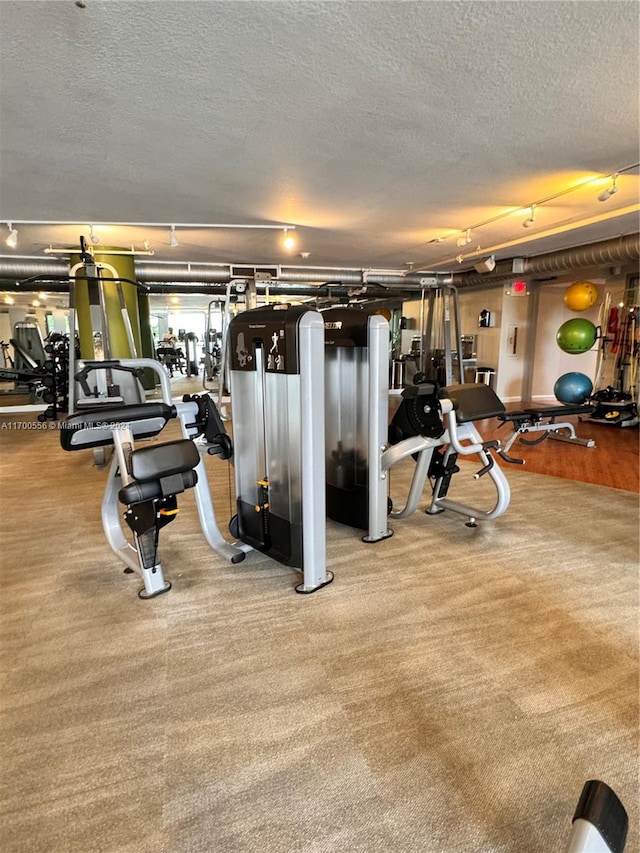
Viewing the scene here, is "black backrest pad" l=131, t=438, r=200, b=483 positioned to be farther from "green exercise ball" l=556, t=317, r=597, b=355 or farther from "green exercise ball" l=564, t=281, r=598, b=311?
"green exercise ball" l=564, t=281, r=598, b=311

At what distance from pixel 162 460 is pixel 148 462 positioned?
7 cm

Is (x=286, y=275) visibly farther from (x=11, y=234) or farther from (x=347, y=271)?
(x=11, y=234)

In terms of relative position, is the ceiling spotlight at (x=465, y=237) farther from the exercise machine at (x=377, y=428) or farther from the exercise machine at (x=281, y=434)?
the exercise machine at (x=281, y=434)

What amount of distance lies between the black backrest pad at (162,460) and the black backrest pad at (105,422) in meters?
0.18

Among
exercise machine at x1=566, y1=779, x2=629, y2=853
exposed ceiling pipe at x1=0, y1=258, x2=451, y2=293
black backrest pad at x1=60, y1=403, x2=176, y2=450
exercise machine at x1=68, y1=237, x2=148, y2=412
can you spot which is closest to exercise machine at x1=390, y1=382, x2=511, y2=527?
black backrest pad at x1=60, y1=403, x2=176, y2=450

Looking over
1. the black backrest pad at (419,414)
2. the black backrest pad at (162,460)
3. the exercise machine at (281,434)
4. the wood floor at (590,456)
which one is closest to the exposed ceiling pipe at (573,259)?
the wood floor at (590,456)

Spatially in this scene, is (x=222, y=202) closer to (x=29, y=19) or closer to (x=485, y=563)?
(x=29, y=19)

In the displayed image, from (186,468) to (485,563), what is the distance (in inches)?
72.9

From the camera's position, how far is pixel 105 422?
219 cm

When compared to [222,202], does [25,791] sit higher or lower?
lower

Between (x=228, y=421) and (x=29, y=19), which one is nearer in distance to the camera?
(x=29, y=19)

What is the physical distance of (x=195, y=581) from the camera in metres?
2.46

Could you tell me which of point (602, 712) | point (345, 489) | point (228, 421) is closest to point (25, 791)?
point (602, 712)

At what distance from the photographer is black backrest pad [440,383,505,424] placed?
282 centimetres
